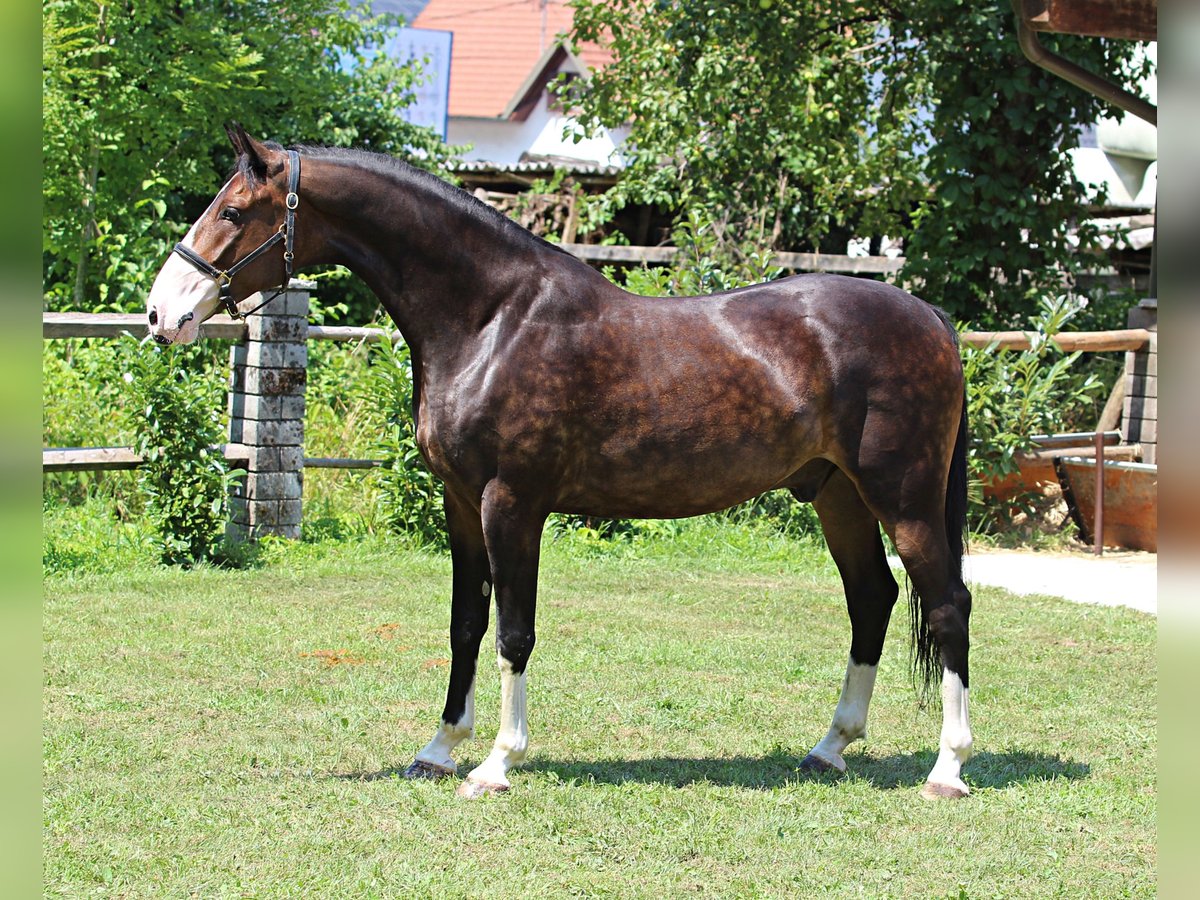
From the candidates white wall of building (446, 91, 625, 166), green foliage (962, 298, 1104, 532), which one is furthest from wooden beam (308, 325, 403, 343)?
white wall of building (446, 91, 625, 166)

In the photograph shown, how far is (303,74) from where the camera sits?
13914 mm

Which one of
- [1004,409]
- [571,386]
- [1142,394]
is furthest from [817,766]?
[1142,394]

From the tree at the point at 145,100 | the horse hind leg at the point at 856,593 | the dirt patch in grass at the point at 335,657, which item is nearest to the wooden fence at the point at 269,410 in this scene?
the dirt patch in grass at the point at 335,657

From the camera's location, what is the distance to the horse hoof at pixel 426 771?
4461mm

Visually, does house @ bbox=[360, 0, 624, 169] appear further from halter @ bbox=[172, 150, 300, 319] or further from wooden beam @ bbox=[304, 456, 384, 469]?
halter @ bbox=[172, 150, 300, 319]

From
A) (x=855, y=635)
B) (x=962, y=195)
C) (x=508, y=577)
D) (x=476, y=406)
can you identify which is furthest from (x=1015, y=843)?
(x=962, y=195)

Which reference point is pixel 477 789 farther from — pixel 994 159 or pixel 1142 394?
pixel 994 159

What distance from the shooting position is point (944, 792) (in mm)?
4332

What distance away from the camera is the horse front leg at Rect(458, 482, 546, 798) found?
14.0 ft

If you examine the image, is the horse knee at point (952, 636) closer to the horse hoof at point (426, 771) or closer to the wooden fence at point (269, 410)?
the horse hoof at point (426, 771)

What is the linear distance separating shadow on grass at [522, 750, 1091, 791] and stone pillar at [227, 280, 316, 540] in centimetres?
429

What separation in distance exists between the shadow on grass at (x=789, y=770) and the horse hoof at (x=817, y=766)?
0.09ft

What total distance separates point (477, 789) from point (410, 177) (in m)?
2.06

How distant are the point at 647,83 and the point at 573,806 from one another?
10896 mm
